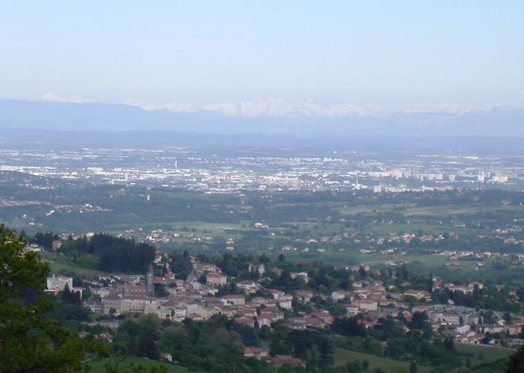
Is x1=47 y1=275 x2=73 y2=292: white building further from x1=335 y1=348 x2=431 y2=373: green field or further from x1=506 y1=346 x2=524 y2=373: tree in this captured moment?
x1=506 y1=346 x2=524 y2=373: tree

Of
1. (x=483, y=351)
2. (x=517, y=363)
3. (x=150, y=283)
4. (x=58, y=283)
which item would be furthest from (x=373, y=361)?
(x=517, y=363)

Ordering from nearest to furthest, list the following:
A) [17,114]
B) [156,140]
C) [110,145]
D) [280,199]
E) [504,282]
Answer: [504,282], [280,199], [110,145], [156,140], [17,114]

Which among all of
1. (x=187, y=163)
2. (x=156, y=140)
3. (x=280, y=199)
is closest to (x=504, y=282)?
(x=280, y=199)

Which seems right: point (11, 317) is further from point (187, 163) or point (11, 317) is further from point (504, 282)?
point (187, 163)

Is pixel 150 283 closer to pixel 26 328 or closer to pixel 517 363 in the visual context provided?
pixel 517 363

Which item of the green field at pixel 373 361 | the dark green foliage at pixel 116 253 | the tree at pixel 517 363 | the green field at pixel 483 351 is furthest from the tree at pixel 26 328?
the dark green foliage at pixel 116 253

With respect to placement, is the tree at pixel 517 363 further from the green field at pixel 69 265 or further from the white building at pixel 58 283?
the green field at pixel 69 265

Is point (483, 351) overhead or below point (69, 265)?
below
